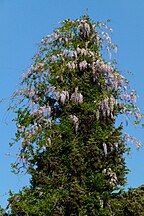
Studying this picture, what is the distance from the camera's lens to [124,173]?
21719 mm

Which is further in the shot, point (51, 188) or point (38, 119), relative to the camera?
point (38, 119)

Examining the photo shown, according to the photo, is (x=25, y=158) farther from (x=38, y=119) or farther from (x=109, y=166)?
(x=109, y=166)

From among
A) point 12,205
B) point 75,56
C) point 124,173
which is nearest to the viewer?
point 12,205

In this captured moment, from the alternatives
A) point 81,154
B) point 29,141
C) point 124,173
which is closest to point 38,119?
point 29,141

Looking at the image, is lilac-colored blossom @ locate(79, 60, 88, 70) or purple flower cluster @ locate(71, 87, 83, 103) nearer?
purple flower cluster @ locate(71, 87, 83, 103)

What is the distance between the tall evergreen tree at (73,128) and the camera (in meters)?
20.4

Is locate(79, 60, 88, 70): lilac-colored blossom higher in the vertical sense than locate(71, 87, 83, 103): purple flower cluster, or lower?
higher

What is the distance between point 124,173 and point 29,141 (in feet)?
13.9

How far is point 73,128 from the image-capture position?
2175 cm

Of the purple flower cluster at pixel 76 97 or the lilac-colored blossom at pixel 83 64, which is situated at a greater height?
the lilac-colored blossom at pixel 83 64

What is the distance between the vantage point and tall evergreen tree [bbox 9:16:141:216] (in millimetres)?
20438

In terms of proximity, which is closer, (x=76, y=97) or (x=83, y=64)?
(x=76, y=97)

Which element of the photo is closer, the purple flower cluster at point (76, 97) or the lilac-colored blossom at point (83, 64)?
the purple flower cluster at point (76, 97)

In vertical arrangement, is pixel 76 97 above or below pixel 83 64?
below
